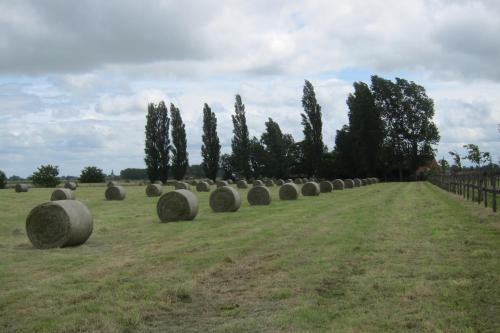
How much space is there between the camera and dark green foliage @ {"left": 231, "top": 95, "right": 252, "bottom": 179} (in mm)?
87188

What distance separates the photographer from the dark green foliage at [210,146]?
281 feet

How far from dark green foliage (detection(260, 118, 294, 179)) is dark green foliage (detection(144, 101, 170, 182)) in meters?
22.0

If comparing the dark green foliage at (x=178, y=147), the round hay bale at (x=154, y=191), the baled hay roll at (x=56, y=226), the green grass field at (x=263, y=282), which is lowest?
the green grass field at (x=263, y=282)

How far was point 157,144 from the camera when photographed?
8225 cm

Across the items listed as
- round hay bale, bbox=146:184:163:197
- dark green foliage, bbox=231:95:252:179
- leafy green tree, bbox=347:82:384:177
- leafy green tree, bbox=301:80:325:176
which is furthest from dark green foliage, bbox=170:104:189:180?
round hay bale, bbox=146:184:163:197

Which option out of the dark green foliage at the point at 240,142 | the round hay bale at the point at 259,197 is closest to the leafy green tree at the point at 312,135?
the dark green foliage at the point at 240,142

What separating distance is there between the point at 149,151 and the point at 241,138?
1476 cm

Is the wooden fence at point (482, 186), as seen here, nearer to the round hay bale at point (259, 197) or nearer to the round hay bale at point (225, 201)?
the round hay bale at point (259, 197)

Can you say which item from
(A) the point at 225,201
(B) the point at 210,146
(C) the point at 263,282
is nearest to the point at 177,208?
(A) the point at 225,201

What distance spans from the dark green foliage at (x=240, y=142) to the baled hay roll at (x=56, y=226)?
240 feet

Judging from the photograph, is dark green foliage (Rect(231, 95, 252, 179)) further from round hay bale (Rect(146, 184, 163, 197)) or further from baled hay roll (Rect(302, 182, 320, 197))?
baled hay roll (Rect(302, 182, 320, 197))

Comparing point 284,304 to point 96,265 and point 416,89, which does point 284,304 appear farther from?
point 416,89

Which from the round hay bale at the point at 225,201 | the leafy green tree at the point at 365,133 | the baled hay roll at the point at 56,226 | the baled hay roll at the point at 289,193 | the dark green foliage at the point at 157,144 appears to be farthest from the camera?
the leafy green tree at the point at 365,133

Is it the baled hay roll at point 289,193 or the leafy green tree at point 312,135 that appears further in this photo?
the leafy green tree at point 312,135
